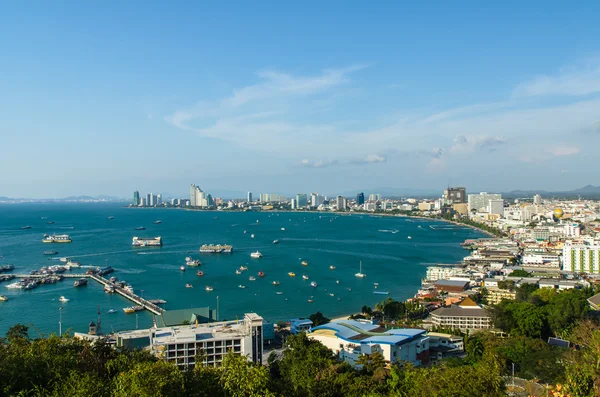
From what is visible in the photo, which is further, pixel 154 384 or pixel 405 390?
pixel 405 390

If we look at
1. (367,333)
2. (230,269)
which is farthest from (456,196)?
(367,333)

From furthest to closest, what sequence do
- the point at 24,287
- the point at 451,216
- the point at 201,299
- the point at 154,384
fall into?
the point at 451,216
the point at 24,287
the point at 201,299
the point at 154,384

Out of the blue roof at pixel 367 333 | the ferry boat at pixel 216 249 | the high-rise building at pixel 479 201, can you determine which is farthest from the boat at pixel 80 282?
the high-rise building at pixel 479 201

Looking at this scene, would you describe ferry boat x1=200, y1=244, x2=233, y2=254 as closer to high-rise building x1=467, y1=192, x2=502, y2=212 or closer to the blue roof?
the blue roof

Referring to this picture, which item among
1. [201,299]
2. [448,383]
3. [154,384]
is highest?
[154,384]

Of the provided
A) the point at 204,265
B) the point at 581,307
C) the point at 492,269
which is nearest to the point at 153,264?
the point at 204,265

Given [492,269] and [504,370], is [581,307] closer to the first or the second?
[504,370]

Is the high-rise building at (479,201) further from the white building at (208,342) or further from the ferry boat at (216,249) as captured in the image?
the white building at (208,342)
